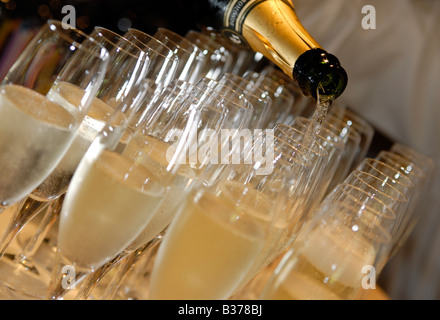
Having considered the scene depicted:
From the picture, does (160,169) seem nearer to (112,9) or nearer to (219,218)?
(219,218)

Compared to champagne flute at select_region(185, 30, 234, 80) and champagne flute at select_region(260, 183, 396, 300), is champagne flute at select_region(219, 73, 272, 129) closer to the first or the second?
champagne flute at select_region(185, 30, 234, 80)

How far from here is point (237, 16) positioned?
1.34 meters

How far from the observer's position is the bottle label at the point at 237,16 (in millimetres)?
1303

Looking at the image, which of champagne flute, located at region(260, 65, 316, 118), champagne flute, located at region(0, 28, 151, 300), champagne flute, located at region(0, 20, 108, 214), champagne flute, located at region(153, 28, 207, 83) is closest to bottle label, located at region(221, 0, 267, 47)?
champagne flute, located at region(153, 28, 207, 83)

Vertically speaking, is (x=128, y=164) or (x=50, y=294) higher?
(x=128, y=164)

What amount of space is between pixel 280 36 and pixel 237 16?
0.54 ft

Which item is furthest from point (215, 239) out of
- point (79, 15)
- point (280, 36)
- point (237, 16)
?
point (79, 15)

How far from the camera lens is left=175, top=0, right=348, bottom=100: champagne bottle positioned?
1.09 metres

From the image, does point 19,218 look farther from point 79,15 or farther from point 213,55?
point 79,15

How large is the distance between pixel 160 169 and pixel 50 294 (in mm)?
263

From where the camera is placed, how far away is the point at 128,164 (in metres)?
0.77

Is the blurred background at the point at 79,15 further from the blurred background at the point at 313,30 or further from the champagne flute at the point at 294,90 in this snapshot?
the champagne flute at the point at 294,90

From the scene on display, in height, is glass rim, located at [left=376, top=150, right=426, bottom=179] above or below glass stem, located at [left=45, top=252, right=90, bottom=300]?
above

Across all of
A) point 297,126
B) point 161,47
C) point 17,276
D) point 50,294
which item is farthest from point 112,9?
point 50,294
